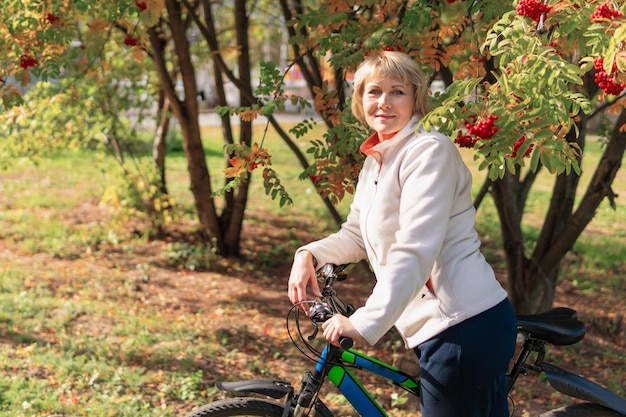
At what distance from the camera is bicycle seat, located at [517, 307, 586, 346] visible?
270 cm

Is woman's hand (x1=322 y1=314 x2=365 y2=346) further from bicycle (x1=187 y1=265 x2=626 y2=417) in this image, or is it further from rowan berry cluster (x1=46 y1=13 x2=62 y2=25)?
rowan berry cluster (x1=46 y1=13 x2=62 y2=25)

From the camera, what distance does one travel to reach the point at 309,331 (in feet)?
19.3

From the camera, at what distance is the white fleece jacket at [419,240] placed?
2219mm

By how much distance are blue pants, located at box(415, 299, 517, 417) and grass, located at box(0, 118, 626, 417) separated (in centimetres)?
203

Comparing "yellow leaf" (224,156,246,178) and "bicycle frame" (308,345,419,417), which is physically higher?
"yellow leaf" (224,156,246,178)

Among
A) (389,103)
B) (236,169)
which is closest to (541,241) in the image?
(236,169)

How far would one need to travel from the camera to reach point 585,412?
285 centimetres

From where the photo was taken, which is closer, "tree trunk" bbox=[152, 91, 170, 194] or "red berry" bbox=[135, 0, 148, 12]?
"red berry" bbox=[135, 0, 148, 12]

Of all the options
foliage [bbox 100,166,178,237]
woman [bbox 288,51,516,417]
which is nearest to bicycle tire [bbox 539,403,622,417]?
woman [bbox 288,51,516,417]

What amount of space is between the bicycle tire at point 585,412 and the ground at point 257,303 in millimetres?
1504

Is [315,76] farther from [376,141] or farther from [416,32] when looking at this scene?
[376,141]

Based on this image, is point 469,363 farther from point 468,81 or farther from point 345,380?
point 468,81

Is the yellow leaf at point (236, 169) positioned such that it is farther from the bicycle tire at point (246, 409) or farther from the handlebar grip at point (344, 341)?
the handlebar grip at point (344, 341)

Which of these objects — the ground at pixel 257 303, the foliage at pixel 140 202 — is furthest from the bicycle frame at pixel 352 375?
the foliage at pixel 140 202
